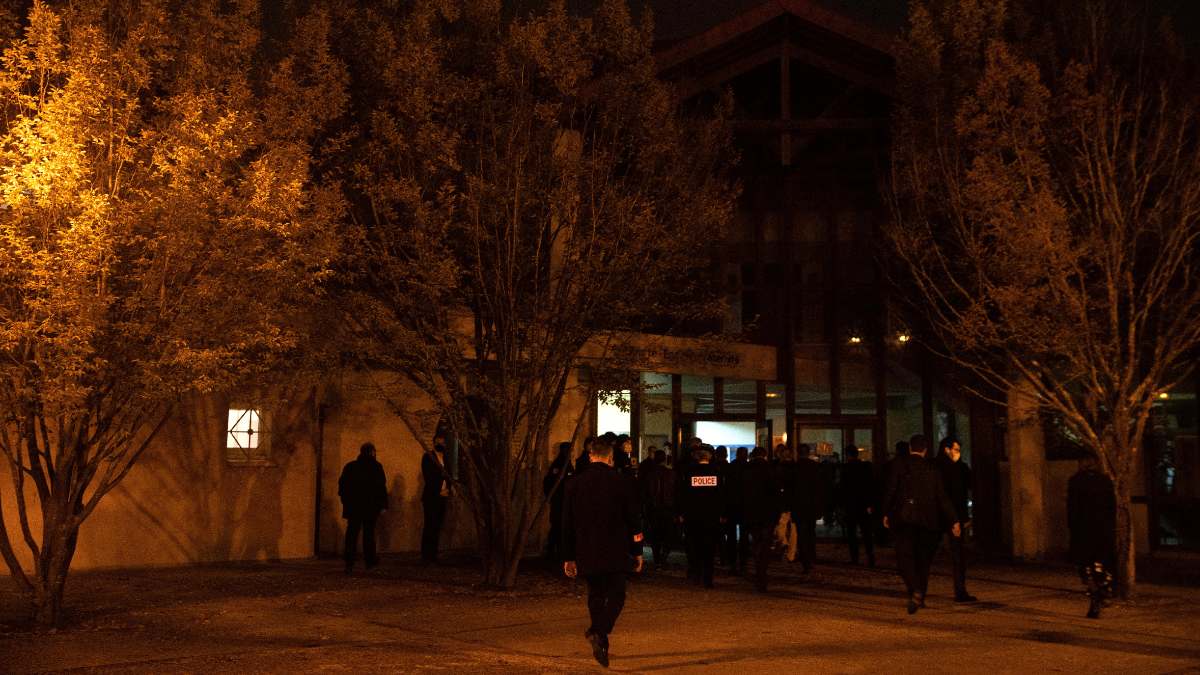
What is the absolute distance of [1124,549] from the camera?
13.6 m

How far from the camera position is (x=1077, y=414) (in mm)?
13750

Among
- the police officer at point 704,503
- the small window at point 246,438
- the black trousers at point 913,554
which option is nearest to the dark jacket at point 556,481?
the police officer at point 704,503

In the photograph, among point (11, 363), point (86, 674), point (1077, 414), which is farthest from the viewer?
point (1077, 414)

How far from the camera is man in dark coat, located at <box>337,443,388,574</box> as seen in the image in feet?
52.3

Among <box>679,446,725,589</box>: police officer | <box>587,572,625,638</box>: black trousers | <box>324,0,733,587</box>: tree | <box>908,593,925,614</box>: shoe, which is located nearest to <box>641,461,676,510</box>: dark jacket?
<box>679,446,725,589</box>: police officer

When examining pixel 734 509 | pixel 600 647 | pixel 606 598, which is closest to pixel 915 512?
pixel 734 509

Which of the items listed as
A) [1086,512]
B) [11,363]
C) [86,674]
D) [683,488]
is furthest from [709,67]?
[86,674]

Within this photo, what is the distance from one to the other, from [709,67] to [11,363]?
1446cm

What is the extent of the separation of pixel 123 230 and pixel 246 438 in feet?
24.2

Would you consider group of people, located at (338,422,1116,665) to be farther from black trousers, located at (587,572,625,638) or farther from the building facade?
the building facade

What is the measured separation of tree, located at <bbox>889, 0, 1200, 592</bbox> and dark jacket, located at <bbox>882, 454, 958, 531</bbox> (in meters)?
2.13

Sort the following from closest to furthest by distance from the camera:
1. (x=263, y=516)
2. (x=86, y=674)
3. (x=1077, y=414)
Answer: (x=86, y=674) < (x=1077, y=414) < (x=263, y=516)

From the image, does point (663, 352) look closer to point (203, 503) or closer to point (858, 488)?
point (858, 488)

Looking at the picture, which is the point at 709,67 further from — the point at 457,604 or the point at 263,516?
the point at 457,604
